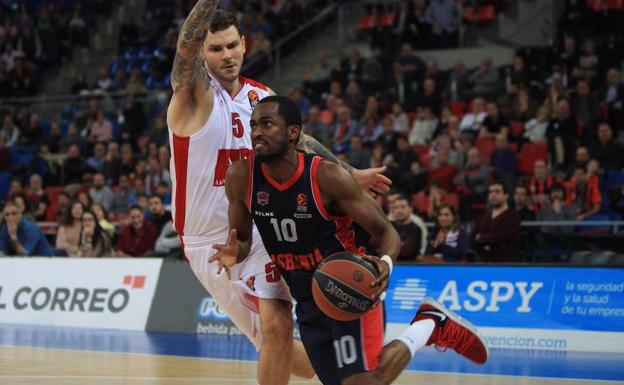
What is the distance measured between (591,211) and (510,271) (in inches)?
116

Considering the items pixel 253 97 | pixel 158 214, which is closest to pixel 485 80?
pixel 158 214

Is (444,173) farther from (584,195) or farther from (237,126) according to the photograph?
(237,126)

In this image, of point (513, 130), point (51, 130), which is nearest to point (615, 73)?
point (513, 130)

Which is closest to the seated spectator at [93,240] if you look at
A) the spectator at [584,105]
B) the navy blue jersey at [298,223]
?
the spectator at [584,105]

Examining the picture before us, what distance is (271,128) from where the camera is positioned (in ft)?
20.2

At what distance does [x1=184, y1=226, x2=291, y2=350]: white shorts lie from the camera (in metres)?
6.86

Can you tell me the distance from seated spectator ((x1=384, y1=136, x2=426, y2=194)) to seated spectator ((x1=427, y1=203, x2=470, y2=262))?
2178 millimetres

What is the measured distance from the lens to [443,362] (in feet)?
35.9

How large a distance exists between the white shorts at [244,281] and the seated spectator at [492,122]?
10823 mm

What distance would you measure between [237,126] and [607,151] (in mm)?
9885

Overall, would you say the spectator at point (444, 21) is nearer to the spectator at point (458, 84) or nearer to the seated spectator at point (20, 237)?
the spectator at point (458, 84)

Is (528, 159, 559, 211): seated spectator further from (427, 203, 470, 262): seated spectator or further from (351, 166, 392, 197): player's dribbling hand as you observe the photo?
(351, 166, 392, 197): player's dribbling hand

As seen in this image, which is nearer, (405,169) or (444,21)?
(405,169)

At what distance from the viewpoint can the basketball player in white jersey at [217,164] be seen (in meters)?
6.70
